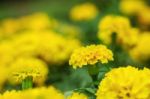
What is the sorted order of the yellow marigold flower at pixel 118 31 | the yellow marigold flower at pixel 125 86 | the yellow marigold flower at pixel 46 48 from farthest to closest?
the yellow marigold flower at pixel 46 48
the yellow marigold flower at pixel 118 31
the yellow marigold flower at pixel 125 86

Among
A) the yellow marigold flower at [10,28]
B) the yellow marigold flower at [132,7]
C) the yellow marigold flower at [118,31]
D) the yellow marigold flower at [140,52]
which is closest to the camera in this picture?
the yellow marigold flower at [118,31]

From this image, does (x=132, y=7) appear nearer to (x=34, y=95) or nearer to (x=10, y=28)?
(x=10, y=28)

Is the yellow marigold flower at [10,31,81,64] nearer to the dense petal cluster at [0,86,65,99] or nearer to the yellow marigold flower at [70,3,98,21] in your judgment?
the dense petal cluster at [0,86,65,99]

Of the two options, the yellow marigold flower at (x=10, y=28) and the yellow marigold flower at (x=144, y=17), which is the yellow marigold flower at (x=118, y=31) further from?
the yellow marigold flower at (x=10, y=28)

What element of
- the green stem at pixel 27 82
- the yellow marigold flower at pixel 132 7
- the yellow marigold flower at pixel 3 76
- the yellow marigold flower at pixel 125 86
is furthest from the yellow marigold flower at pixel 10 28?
the yellow marigold flower at pixel 125 86

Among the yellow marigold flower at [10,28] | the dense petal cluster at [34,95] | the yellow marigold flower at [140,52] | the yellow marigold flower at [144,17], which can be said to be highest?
the yellow marigold flower at [10,28]

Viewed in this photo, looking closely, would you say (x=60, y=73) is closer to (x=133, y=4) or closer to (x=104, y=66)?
(x=104, y=66)

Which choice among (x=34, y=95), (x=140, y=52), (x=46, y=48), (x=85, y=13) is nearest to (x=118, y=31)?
(x=140, y=52)

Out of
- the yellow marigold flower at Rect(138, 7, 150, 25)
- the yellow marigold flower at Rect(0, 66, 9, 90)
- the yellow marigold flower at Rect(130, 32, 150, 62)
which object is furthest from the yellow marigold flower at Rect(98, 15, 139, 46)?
the yellow marigold flower at Rect(138, 7, 150, 25)

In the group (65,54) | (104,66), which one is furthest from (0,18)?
(104,66)
